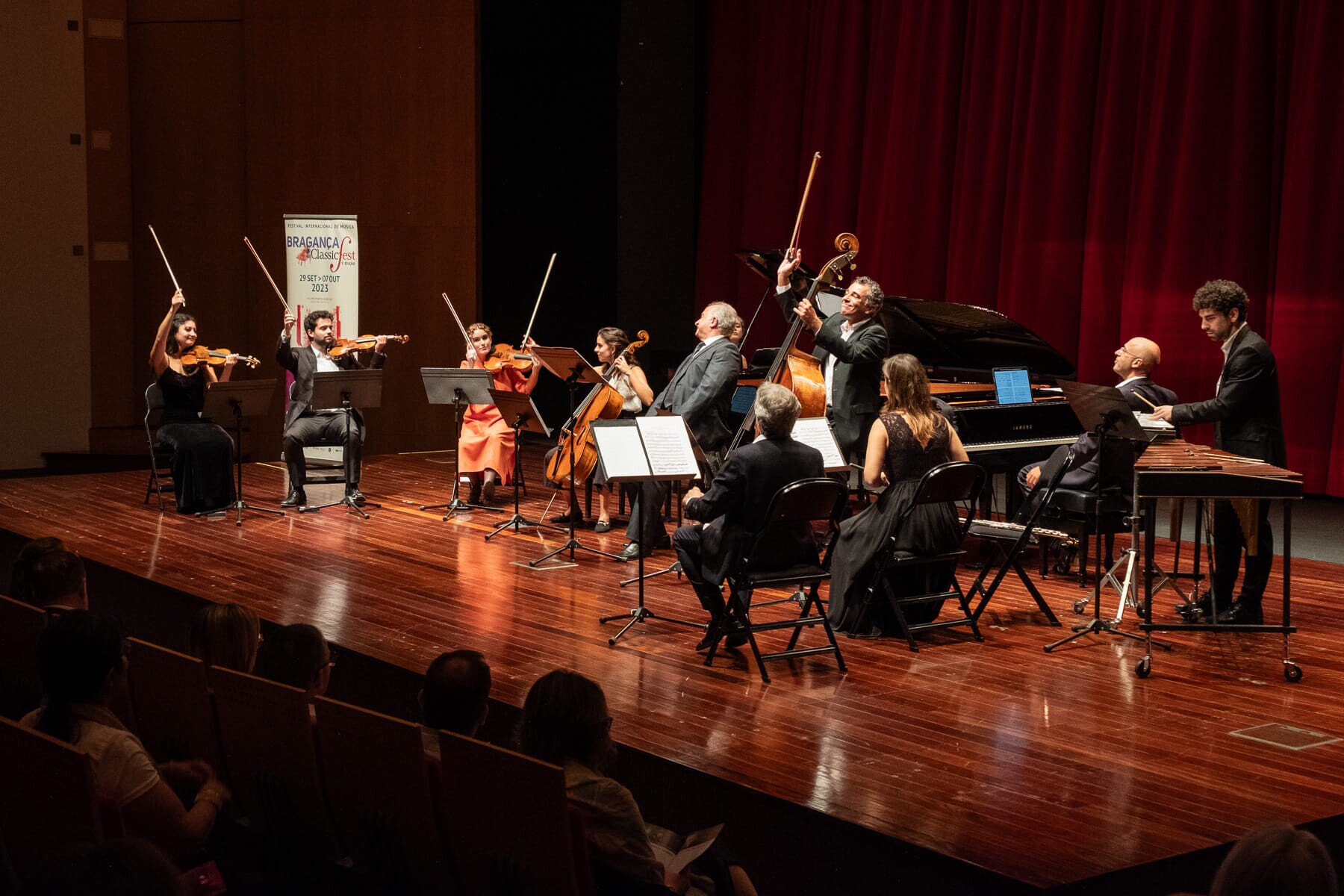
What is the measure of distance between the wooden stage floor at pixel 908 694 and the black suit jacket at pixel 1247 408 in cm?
82

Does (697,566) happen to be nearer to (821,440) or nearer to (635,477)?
(635,477)

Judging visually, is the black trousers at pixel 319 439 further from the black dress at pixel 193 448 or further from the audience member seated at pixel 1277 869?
the audience member seated at pixel 1277 869

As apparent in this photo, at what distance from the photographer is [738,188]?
39.7ft

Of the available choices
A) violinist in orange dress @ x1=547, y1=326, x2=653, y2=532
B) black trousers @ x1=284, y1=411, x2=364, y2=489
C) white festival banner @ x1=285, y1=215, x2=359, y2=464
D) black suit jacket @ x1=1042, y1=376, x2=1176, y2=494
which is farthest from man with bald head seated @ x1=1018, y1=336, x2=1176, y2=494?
white festival banner @ x1=285, y1=215, x2=359, y2=464

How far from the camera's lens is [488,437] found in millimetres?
8930

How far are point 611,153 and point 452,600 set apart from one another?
6471 millimetres

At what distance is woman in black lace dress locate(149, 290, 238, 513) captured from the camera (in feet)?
28.2

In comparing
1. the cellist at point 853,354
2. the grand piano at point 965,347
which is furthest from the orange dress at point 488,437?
the cellist at point 853,354

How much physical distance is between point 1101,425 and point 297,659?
134 inches

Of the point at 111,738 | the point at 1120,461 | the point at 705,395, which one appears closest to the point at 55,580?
the point at 111,738

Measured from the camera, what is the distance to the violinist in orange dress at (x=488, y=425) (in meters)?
8.95

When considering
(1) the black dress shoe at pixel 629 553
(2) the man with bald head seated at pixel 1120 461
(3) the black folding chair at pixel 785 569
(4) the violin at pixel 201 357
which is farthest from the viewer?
(4) the violin at pixel 201 357

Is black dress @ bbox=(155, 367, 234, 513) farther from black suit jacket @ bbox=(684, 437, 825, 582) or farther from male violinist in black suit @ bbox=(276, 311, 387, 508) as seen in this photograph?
black suit jacket @ bbox=(684, 437, 825, 582)

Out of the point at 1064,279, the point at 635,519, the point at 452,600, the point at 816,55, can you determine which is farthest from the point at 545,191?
the point at 452,600
